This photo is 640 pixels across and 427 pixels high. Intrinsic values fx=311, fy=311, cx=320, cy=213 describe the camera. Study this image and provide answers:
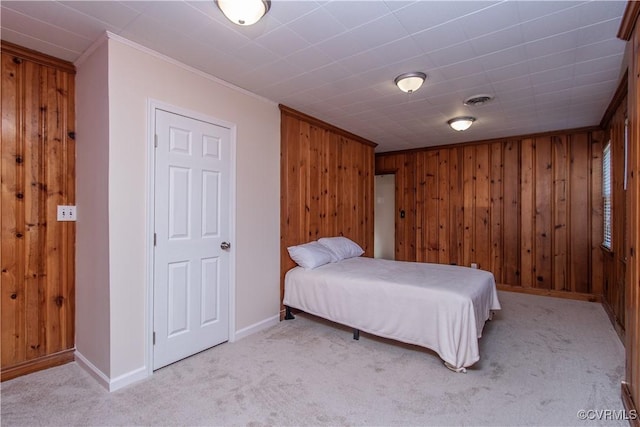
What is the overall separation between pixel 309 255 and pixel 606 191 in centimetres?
406

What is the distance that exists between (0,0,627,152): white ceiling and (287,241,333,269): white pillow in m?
1.70

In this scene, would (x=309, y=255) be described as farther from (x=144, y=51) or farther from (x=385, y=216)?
(x=385, y=216)

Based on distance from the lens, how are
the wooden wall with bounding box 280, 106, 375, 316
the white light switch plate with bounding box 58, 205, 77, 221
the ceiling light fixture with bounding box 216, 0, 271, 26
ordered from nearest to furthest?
the ceiling light fixture with bounding box 216, 0, 271, 26 < the white light switch plate with bounding box 58, 205, 77, 221 < the wooden wall with bounding box 280, 106, 375, 316

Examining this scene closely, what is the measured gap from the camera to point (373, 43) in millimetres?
2324

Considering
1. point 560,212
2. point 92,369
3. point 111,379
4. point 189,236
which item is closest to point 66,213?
point 189,236

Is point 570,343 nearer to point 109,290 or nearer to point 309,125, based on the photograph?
point 309,125

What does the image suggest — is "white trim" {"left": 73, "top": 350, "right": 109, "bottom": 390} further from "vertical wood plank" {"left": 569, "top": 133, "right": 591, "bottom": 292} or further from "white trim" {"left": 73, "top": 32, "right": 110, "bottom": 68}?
"vertical wood plank" {"left": 569, "top": 133, "right": 591, "bottom": 292}

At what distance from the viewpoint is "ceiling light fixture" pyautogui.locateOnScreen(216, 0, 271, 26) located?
177cm

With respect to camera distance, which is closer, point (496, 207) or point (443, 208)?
point (496, 207)

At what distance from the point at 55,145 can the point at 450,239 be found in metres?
5.60

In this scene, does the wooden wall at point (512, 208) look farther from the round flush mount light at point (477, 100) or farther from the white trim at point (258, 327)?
the white trim at point (258, 327)

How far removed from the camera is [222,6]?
1.79 m

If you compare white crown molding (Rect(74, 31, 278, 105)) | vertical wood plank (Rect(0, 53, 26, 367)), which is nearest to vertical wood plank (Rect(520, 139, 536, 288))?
white crown molding (Rect(74, 31, 278, 105))

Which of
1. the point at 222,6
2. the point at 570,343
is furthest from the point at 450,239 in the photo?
the point at 222,6
